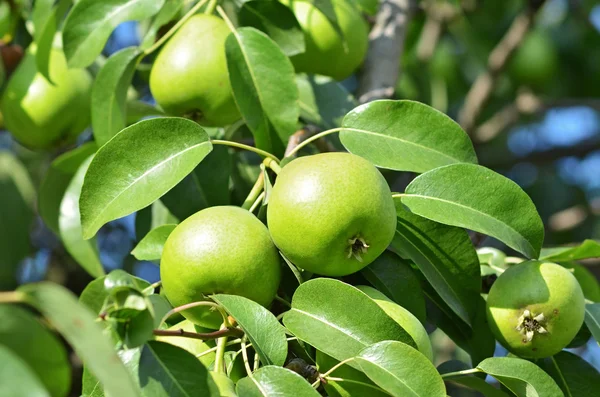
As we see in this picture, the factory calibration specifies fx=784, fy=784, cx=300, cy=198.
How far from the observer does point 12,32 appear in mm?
2164

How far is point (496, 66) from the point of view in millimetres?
2703

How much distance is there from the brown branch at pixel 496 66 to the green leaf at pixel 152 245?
1680 millimetres

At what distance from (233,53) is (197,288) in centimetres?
50

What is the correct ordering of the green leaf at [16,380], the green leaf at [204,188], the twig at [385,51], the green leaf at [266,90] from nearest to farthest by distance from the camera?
the green leaf at [16,380], the green leaf at [266,90], the green leaf at [204,188], the twig at [385,51]

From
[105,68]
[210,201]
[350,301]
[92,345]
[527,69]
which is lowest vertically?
[527,69]

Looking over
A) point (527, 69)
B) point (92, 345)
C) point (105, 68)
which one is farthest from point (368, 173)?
point (527, 69)

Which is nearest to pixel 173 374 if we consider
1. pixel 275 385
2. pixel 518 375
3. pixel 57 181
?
pixel 275 385

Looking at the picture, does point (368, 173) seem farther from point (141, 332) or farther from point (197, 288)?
point (141, 332)

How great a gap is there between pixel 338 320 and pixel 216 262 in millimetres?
185

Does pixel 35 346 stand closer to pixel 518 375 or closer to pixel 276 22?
pixel 518 375

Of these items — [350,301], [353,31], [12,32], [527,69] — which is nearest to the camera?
[350,301]

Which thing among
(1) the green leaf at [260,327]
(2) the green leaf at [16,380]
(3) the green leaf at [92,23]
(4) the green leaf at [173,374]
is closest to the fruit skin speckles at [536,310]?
(1) the green leaf at [260,327]

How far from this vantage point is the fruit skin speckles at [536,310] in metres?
1.17

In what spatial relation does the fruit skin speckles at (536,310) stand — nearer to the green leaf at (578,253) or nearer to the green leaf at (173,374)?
the green leaf at (578,253)
